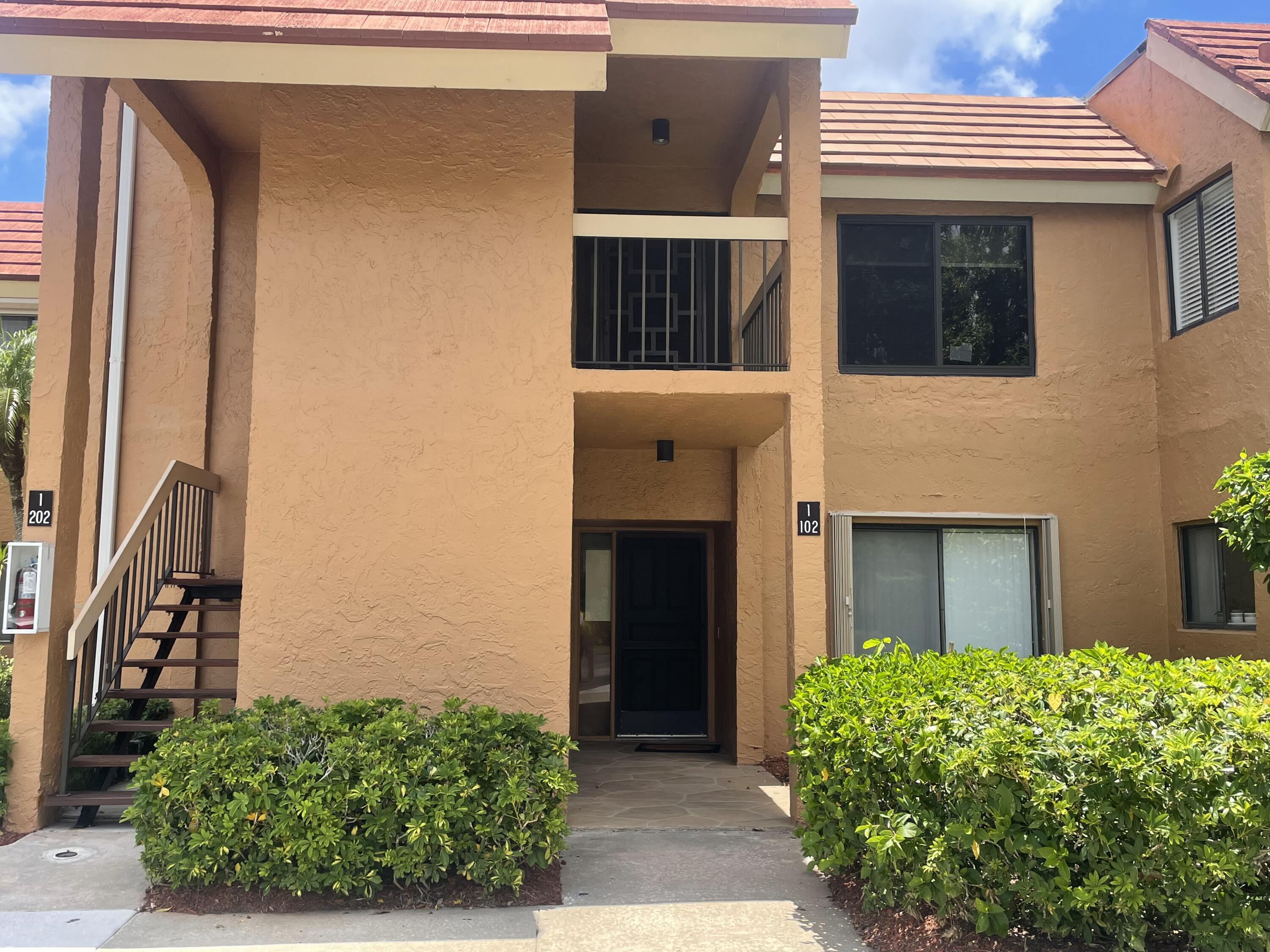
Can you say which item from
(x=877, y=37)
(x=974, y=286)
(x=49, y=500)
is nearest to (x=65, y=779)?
(x=49, y=500)

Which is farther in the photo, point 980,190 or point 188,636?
point 980,190

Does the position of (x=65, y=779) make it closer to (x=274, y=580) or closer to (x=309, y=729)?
(x=274, y=580)

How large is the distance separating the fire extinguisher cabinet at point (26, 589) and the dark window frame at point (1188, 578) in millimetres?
9114

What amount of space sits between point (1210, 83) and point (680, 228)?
5244 millimetres

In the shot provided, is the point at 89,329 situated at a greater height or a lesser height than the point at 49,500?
greater

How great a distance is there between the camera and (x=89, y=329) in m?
7.32

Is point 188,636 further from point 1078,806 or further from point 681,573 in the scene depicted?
point 1078,806

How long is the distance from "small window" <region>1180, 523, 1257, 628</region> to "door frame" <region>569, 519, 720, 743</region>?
431 cm

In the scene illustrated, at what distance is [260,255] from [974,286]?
21.1 feet

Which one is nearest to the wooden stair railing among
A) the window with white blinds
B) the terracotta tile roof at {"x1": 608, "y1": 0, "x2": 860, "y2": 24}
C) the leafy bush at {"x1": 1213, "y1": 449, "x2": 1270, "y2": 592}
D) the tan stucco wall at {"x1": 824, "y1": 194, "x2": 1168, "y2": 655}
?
the terracotta tile roof at {"x1": 608, "y1": 0, "x2": 860, "y2": 24}

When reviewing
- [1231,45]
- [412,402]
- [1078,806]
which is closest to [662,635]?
[412,402]

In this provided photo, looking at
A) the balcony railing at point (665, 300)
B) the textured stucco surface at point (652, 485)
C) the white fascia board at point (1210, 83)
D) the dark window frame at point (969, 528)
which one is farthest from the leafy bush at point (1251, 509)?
the textured stucco surface at point (652, 485)

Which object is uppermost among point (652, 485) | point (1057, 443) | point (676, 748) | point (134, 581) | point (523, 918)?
point (1057, 443)

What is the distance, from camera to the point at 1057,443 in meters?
9.94
